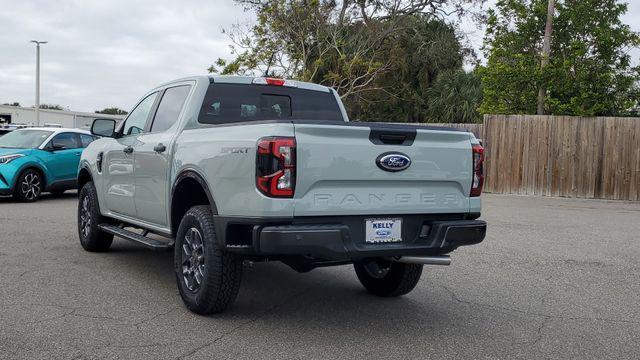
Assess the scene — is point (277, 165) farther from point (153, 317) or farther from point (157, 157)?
point (157, 157)

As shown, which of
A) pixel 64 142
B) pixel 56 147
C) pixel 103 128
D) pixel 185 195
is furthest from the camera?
pixel 64 142

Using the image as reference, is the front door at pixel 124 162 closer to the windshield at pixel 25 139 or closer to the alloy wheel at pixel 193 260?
the alloy wheel at pixel 193 260

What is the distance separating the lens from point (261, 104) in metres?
6.33

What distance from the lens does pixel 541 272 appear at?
7.39m

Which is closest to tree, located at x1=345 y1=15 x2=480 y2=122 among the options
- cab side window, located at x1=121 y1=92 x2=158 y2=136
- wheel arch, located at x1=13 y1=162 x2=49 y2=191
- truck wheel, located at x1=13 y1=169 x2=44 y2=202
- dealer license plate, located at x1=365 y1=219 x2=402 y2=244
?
wheel arch, located at x1=13 y1=162 x2=49 y2=191

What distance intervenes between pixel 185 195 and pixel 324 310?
5.03 ft

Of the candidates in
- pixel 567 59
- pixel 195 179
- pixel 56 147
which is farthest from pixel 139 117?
pixel 567 59

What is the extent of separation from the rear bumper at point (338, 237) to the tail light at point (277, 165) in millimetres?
234

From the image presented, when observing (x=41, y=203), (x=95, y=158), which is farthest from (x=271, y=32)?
(x=95, y=158)

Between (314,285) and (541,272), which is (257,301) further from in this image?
(541,272)

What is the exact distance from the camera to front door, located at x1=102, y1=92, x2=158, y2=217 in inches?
265

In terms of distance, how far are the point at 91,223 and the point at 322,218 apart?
4231mm

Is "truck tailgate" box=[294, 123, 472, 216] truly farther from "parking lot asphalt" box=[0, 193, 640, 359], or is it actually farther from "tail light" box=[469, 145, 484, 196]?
"parking lot asphalt" box=[0, 193, 640, 359]

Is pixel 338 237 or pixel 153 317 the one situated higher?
pixel 338 237
